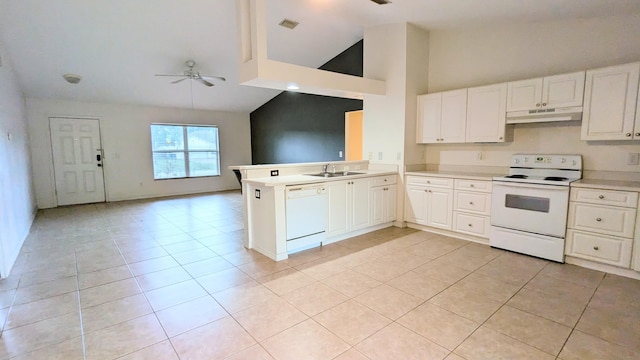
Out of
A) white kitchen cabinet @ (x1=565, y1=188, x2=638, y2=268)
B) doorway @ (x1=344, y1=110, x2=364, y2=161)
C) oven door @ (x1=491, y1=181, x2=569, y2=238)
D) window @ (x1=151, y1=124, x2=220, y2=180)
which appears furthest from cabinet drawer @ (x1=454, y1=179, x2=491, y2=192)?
window @ (x1=151, y1=124, x2=220, y2=180)

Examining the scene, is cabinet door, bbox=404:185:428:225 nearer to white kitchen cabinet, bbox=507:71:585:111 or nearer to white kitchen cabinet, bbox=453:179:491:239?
white kitchen cabinet, bbox=453:179:491:239

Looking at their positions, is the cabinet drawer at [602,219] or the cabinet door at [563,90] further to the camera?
the cabinet door at [563,90]

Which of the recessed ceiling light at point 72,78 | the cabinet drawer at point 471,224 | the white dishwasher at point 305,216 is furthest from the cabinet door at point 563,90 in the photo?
the recessed ceiling light at point 72,78

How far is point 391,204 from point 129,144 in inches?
259

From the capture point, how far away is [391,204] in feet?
15.0

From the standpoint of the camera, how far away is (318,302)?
243cm

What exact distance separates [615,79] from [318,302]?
359 cm

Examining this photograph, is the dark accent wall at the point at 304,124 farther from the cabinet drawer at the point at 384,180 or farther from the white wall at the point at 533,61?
the cabinet drawer at the point at 384,180

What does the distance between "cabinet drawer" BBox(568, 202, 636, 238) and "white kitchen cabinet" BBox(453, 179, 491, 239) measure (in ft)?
2.70

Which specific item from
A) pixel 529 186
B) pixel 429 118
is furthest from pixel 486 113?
pixel 529 186

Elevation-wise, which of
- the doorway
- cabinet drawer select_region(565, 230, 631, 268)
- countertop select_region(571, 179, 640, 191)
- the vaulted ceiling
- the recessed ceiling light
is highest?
the vaulted ceiling

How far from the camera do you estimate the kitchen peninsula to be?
334cm

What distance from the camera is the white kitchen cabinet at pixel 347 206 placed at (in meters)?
3.81

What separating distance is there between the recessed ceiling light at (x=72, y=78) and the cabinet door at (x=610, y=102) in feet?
25.8
